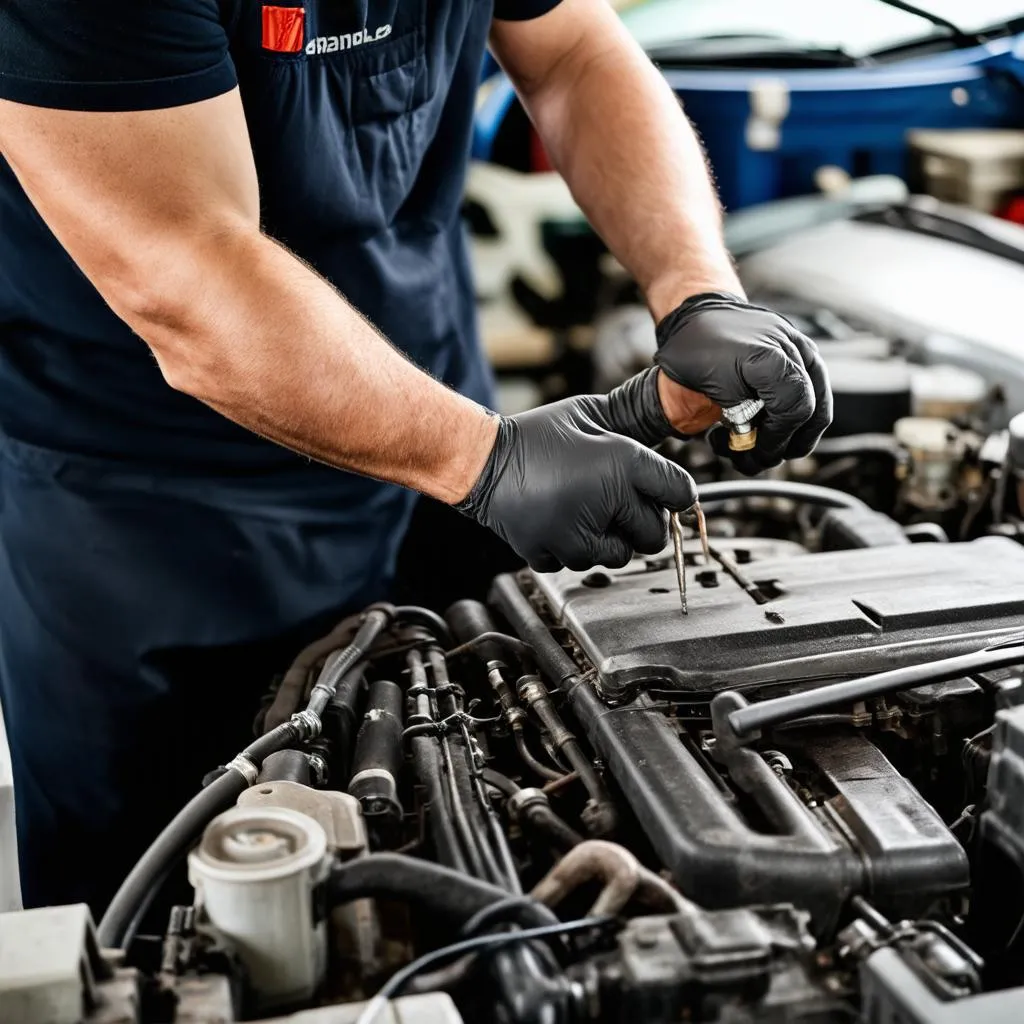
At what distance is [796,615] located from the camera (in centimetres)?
139

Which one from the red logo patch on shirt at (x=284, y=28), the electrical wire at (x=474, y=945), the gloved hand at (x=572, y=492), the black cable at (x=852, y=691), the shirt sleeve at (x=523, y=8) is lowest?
the electrical wire at (x=474, y=945)

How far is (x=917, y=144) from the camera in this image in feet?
10.0

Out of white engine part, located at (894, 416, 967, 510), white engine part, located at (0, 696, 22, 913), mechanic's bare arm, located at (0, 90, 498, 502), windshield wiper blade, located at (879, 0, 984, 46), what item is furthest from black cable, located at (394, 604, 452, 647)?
windshield wiper blade, located at (879, 0, 984, 46)

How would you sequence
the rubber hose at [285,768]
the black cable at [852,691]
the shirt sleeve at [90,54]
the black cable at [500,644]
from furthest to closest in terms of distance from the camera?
the black cable at [500,644] → the shirt sleeve at [90,54] → the rubber hose at [285,768] → the black cable at [852,691]

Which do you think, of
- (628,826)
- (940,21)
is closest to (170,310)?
(628,826)

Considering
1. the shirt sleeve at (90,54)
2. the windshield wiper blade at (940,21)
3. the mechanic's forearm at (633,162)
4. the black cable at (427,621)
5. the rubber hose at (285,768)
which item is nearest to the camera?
the rubber hose at (285,768)

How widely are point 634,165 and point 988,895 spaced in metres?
1.18

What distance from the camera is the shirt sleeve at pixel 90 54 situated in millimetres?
1380

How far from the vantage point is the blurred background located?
2119mm

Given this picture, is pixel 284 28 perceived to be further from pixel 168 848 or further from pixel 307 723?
pixel 168 848

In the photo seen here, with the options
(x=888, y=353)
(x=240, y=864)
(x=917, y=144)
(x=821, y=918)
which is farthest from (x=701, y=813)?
(x=917, y=144)

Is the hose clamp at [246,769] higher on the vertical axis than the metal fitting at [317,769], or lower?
higher

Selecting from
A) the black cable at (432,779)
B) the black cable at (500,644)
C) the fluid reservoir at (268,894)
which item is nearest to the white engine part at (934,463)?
the black cable at (500,644)

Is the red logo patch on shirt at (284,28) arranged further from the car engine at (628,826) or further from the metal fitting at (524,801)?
the metal fitting at (524,801)
